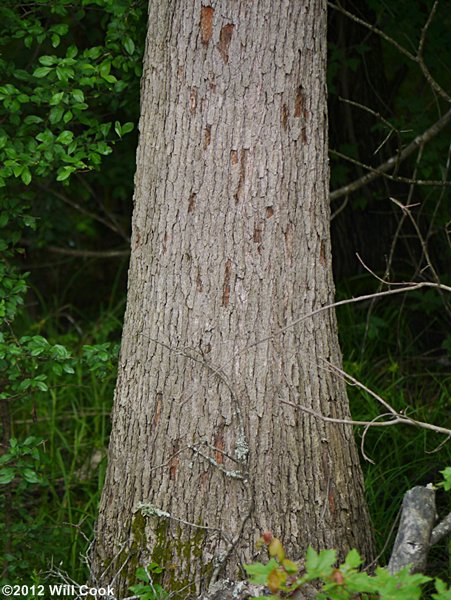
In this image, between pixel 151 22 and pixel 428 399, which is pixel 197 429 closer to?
pixel 151 22

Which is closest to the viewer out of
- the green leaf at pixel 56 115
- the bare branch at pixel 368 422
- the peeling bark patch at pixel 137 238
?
the bare branch at pixel 368 422

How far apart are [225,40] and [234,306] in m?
0.89

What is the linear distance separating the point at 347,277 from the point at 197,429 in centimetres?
260

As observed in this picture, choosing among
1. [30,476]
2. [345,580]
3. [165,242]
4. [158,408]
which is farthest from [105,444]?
[345,580]

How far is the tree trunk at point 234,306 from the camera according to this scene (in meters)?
2.84

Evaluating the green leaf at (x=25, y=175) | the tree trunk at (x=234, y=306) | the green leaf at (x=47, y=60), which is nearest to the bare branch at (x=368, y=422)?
the tree trunk at (x=234, y=306)

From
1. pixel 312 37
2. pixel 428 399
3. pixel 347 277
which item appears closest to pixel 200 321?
pixel 312 37

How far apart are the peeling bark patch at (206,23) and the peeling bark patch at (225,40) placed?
0.15 feet

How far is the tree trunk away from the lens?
112 inches

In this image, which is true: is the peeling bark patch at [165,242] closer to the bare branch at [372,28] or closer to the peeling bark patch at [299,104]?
the peeling bark patch at [299,104]

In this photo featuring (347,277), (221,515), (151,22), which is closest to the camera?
(221,515)

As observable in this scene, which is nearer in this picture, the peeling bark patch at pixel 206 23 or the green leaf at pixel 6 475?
the peeling bark patch at pixel 206 23

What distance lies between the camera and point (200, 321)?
2.87 metres

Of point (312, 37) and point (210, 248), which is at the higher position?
point (312, 37)
